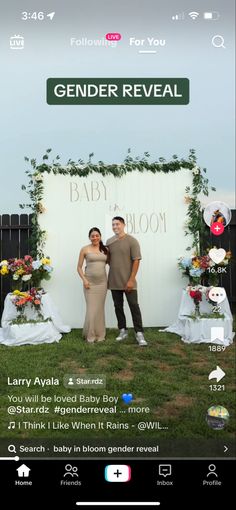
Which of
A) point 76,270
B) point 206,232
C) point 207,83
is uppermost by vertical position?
point 207,83

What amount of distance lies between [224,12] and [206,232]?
1907 millimetres

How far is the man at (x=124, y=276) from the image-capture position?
3.63 m

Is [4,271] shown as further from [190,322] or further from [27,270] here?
[190,322]

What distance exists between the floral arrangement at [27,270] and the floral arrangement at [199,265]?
1.24 metres

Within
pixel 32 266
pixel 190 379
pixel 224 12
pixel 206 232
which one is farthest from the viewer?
pixel 32 266

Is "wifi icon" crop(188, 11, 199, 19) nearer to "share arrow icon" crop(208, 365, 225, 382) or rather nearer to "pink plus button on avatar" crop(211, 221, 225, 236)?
"pink plus button on avatar" crop(211, 221, 225, 236)

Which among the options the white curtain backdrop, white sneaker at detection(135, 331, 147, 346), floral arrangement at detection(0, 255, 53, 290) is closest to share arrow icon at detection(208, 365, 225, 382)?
white sneaker at detection(135, 331, 147, 346)

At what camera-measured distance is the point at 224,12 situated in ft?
4.99

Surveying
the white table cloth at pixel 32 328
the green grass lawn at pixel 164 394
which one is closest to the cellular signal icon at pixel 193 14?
the green grass lawn at pixel 164 394

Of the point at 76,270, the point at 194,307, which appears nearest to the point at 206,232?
the point at 194,307

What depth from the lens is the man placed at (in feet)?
11.9

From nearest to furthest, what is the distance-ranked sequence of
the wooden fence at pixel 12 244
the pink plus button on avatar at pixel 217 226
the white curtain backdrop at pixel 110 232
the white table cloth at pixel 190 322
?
the pink plus button on avatar at pixel 217 226 → the white table cloth at pixel 190 322 → the white curtain backdrop at pixel 110 232 → the wooden fence at pixel 12 244
